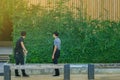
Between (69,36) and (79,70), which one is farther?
Result: (69,36)

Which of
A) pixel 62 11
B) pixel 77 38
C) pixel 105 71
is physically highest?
pixel 62 11

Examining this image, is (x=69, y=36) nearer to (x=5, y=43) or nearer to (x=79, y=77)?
(x=79, y=77)

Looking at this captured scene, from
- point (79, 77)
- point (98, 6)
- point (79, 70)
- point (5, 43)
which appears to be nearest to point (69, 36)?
point (79, 70)

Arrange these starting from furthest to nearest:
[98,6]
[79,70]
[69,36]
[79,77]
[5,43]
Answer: [5,43] → [98,6] → [69,36] → [79,70] → [79,77]

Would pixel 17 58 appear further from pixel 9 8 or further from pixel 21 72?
pixel 9 8

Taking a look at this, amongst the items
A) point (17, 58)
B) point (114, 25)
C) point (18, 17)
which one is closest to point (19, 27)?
point (18, 17)

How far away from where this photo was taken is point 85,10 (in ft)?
66.9

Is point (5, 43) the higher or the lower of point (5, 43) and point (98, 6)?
the lower

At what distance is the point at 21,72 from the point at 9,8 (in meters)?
5.52

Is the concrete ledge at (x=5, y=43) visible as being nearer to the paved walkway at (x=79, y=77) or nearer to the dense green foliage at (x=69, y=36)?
the dense green foliage at (x=69, y=36)

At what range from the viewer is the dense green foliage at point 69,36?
19.1 metres

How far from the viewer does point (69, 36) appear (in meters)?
19.4

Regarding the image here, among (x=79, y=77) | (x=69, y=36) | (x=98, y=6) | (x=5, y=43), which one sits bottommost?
(x=5, y=43)

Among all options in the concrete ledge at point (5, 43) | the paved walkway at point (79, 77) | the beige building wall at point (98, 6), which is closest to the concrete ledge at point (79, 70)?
the paved walkway at point (79, 77)
